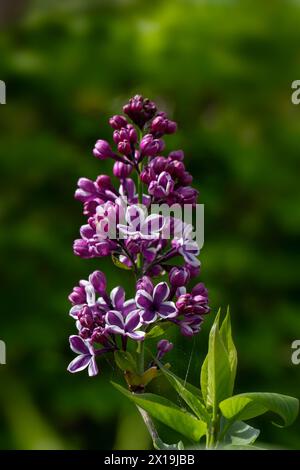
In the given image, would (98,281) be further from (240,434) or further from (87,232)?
(240,434)

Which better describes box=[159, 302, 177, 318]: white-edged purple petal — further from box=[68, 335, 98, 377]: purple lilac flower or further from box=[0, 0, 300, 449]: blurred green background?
box=[0, 0, 300, 449]: blurred green background

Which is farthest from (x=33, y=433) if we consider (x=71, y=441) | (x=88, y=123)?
(x=88, y=123)

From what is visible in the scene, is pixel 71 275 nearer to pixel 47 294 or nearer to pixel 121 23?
pixel 47 294

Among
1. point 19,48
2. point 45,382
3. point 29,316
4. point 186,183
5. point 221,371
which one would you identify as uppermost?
point 19,48

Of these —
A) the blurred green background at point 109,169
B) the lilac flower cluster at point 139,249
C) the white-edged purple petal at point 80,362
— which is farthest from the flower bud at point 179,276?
the blurred green background at point 109,169

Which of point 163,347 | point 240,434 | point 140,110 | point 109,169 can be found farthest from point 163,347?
point 109,169

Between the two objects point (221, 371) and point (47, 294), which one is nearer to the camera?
point (221, 371)

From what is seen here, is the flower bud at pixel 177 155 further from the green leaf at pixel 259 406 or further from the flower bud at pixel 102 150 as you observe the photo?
the green leaf at pixel 259 406
